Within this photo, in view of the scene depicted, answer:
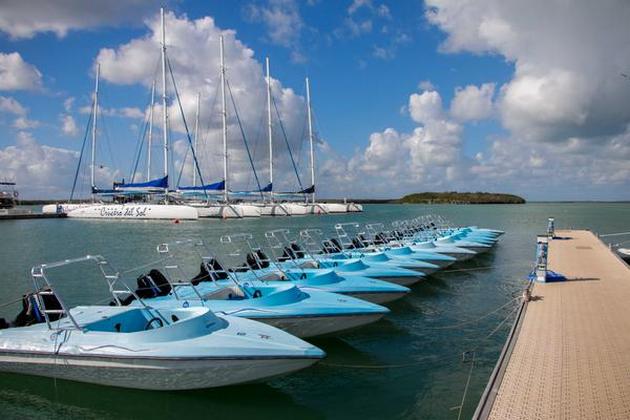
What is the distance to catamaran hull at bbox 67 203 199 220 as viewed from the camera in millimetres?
68750

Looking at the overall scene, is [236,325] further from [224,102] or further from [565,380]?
[224,102]

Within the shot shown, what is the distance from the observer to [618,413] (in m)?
6.71

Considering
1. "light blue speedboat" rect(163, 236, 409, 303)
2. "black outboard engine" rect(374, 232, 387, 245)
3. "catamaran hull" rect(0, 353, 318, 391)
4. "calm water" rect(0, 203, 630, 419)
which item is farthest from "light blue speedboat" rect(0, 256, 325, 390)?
"black outboard engine" rect(374, 232, 387, 245)

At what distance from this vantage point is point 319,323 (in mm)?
11773

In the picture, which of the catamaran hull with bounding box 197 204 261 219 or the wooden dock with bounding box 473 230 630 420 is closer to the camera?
the wooden dock with bounding box 473 230 630 420

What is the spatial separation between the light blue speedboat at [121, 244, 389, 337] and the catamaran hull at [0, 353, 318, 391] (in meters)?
2.67

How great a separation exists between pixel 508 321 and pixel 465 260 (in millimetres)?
13616

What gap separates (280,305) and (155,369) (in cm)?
395

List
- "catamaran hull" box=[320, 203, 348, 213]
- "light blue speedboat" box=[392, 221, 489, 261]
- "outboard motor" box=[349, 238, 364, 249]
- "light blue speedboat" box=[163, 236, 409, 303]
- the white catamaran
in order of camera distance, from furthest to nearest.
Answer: "catamaran hull" box=[320, 203, 348, 213] < the white catamaran < "light blue speedboat" box=[392, 221, 489, 261] < "outboard motor" box=[349, 238, 364, 249] < "light blue speedboat" box=[163, 236, 409, 303]

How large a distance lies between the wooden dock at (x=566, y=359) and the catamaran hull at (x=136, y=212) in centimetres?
5876

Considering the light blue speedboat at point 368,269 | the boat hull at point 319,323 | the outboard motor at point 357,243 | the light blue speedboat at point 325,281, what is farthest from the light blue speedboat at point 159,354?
the outboard motor at point 357,243

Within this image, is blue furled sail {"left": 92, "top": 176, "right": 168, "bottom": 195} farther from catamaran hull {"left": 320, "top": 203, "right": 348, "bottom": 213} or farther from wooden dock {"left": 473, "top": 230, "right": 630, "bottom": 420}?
wooden dock {"left": 473, "top": 230, "right": 630, "bottom": 420}

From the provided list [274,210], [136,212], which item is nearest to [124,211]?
[136,212]

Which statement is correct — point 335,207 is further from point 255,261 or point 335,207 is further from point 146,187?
point 255,261
